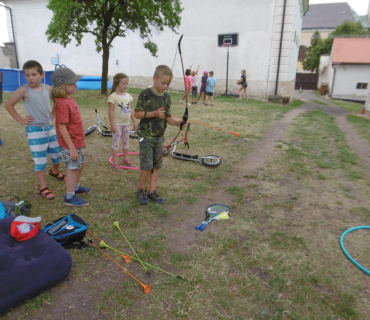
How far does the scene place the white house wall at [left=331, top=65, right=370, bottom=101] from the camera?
2745cm

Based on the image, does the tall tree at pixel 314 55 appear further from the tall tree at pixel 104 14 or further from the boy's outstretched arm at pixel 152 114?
the boy's outstretched arm at pixel 152 114

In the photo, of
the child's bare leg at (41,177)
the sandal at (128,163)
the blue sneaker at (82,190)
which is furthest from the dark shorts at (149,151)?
the sandal at (128,163)

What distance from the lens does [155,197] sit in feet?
13.2

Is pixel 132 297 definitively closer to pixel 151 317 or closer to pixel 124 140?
pixel 151 317

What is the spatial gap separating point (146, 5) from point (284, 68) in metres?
9.11

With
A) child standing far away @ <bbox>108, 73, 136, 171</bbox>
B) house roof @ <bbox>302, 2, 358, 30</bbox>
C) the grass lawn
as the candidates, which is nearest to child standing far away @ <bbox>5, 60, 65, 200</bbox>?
the grass lawn

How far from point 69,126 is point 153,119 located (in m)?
1.08

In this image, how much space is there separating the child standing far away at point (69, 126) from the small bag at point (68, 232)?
2.60 feet

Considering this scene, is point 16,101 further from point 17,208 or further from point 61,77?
point 17,208

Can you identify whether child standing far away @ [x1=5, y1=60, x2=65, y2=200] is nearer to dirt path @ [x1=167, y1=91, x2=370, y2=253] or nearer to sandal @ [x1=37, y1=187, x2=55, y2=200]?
sandal @ [x1=37, y1=187, x2=55, y2=200]

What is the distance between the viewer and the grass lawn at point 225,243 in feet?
7.63

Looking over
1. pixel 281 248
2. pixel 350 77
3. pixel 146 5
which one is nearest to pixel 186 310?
pixel 281 248

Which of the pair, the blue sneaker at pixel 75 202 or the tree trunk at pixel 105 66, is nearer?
the blue sneaker at pixel 75 202

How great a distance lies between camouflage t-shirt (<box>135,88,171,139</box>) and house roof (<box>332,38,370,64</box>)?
2999cm
